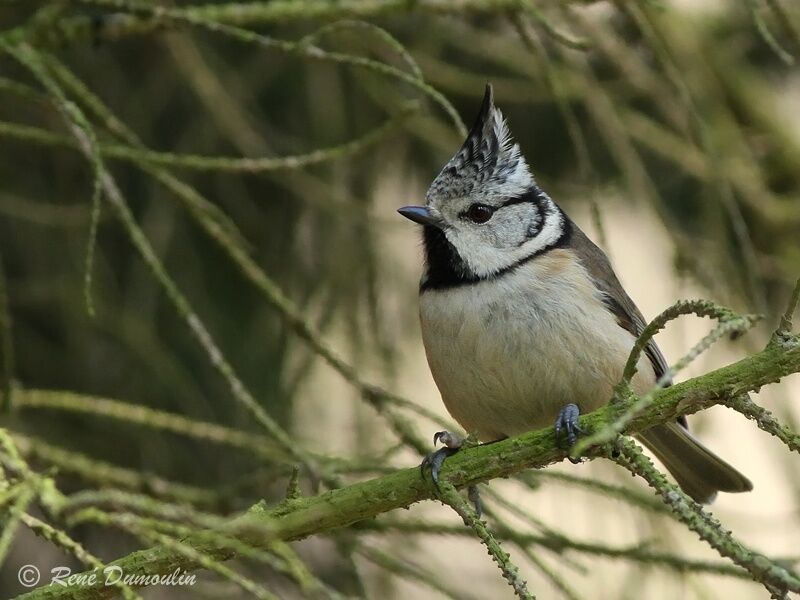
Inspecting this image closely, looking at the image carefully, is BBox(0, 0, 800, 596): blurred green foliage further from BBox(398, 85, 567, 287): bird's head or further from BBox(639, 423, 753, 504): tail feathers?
BBox(639, 423, 753, 504): tail feathers

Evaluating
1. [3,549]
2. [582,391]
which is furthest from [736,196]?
[3,549]

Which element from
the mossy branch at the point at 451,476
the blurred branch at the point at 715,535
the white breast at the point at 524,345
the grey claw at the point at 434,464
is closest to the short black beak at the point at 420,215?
the white breast at the point at 524,345

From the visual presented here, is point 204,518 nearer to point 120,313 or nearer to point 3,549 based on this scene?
point 3,549

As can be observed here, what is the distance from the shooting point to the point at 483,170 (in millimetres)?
2871

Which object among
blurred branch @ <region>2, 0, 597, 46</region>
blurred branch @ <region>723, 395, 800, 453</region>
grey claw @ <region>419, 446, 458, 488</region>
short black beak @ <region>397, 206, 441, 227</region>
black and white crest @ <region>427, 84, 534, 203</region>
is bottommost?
blurred branch @ <region>723, 395, 800, 453</region>

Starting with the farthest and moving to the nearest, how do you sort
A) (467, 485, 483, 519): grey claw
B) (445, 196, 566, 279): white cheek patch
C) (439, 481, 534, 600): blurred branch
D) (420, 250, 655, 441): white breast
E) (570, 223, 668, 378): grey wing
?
(570, 223, 668, 378): grey wing
(445, 196, 566, 279): white cheek patch
(420, 250, 655, 441): white breast
(467, 485, 483, 519): grey claw
(439, 481, 534, 600): blurred branch

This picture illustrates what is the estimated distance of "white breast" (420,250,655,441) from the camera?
2598 mm

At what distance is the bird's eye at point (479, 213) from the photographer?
291 cm

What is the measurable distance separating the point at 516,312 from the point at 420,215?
389 millimetres

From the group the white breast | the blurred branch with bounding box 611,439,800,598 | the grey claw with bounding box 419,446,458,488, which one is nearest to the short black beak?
the white breast

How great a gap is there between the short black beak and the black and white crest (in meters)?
0.06

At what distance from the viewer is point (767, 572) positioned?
1.28m

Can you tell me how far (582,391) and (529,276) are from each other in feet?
1.02

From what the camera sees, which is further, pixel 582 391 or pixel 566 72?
pixel 566 72
